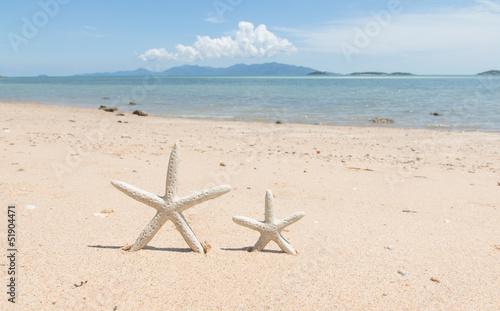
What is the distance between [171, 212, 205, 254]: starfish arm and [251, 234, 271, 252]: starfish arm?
0.49 metres

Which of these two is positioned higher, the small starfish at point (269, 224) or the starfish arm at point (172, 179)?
the starfish arm at point (172, 179)

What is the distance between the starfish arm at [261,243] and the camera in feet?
10.9

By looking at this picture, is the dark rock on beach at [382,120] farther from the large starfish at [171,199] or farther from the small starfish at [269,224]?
the large starfish at [171,199]

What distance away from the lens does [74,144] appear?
29.3 feet

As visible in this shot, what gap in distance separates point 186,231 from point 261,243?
70cm

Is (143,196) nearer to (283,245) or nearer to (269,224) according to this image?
(269,224)

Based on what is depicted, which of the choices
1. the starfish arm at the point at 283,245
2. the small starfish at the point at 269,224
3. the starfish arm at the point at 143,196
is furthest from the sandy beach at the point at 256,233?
the starfish arm at the point at 143,196

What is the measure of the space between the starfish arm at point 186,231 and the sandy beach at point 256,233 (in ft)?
0.24

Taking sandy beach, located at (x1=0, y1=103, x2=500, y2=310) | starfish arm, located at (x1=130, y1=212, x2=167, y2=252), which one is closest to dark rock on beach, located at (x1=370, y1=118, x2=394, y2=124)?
sandy beach, located at (x1=0, y1=103, x2=500, y2=310)

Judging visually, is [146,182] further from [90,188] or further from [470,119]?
[470,119]

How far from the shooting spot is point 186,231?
327 cm

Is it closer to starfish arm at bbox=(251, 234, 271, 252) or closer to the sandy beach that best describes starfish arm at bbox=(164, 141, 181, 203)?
the sandy beach

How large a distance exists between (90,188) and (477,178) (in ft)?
23.0

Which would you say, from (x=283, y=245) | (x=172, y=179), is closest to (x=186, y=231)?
(x=172, y=179)
